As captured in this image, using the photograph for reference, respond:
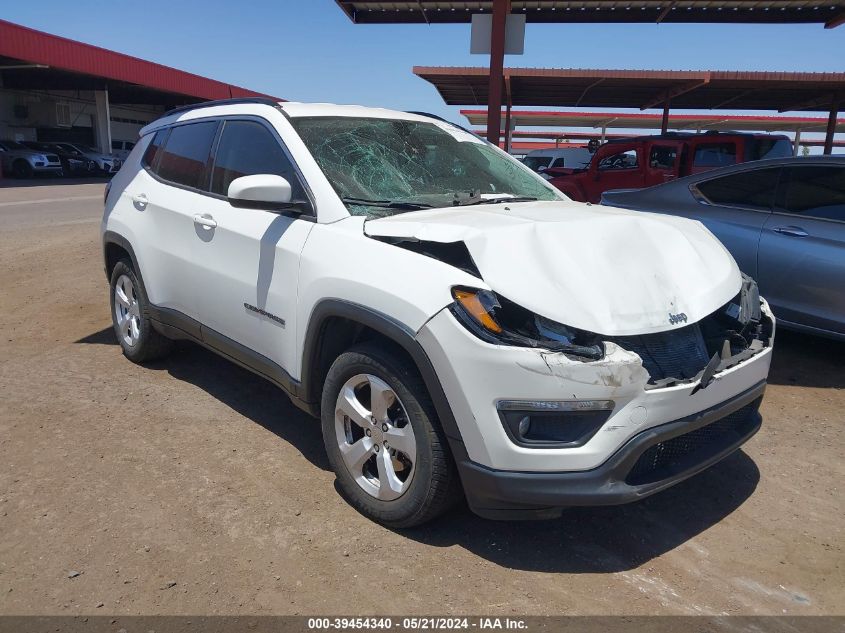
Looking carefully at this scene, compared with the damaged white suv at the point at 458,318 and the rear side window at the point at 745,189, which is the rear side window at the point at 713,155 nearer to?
the rear side window at the point at 745,189

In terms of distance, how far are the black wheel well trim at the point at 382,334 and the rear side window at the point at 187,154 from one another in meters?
1.58

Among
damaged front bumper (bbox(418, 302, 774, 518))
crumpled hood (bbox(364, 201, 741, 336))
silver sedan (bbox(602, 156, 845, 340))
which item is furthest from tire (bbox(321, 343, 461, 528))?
silver sedan (bbox(602, 156, 845, 340))

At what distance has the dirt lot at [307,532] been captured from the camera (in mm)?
2439

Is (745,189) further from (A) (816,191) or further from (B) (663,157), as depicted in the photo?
(B) (663,157)

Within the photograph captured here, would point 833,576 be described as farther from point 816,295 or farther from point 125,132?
point 125,132

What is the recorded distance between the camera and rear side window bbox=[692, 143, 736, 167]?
10.0 m

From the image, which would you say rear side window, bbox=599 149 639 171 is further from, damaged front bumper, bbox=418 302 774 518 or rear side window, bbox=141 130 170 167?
damaged front bumper, bbox=418 302 774 518

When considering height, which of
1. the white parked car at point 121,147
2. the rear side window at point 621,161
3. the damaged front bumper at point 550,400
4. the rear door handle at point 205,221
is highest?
the rear side window at point 621,161

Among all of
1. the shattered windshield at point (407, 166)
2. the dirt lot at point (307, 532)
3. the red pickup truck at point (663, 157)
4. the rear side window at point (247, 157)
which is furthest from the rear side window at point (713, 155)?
the rear side window at point (247, 157)

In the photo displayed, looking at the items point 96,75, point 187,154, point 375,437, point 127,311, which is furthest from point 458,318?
point 96,75

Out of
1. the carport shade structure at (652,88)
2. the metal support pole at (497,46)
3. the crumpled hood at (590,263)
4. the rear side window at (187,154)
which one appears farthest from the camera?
the carport shade structure at (652,88)

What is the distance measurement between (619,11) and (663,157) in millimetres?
2764

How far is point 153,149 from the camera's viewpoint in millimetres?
4730

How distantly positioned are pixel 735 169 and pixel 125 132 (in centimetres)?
4375
